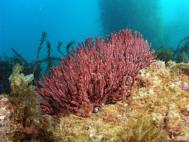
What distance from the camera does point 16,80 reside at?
195 inches

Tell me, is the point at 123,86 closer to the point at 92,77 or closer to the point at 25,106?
the point at 92,77

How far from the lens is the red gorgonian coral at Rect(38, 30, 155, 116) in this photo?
16.6 feet

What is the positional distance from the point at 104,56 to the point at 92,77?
0.64 metres

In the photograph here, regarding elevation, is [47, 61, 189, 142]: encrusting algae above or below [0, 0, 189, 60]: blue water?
below

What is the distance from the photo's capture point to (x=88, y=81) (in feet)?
16.8

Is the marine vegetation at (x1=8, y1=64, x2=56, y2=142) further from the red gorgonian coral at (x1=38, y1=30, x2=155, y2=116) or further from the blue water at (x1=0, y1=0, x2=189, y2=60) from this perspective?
the blue water at (x1=0, y1=0, x2=189, y2=60)

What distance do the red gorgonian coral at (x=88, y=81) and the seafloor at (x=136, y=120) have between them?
0.16 metres

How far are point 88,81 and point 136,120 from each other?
98cm

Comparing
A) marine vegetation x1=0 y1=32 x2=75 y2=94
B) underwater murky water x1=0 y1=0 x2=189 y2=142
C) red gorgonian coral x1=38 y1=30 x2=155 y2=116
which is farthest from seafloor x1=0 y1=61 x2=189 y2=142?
marine vegetation x1=0 y1=32 x2=75 y2=94

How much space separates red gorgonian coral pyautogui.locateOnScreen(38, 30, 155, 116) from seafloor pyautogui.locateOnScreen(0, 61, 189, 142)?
6.2 inches

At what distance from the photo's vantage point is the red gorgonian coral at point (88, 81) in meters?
5.06

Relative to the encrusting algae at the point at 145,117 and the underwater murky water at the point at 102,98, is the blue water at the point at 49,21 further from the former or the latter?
the encrusting algae at the point at 145,117

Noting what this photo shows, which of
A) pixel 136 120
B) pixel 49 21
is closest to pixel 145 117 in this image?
pixel 136 120

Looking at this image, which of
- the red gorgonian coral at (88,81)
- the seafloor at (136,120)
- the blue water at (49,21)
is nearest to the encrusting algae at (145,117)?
the seafloor at (136,120)
